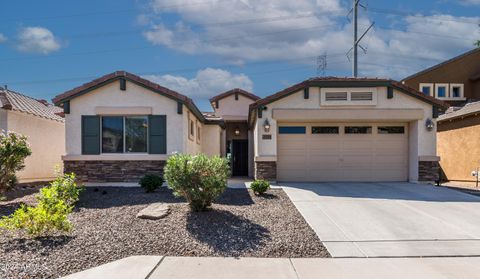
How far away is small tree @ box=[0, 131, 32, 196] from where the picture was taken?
31.1 ft

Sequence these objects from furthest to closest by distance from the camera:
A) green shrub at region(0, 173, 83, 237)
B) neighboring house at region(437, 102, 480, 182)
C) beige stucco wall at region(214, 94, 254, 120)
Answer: beige stucco wall at region(214, 94, 254, 120)
neighboring house at region(437, 102, 480, 182)
green shrub at region(0, 173, 83, 237)

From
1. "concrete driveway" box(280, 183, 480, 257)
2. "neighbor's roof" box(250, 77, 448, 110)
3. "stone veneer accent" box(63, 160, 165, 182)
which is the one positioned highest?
"neighbor's roof" box(250, 77, 448, 110)

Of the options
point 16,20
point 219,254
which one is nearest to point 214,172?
point 219,254

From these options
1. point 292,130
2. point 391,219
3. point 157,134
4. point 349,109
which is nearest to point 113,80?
point 157,134

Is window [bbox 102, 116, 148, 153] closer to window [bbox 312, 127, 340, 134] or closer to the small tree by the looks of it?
the small tree

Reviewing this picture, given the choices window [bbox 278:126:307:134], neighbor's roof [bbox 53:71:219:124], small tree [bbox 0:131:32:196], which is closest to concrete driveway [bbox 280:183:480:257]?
window [bbox 278:126:307:134]

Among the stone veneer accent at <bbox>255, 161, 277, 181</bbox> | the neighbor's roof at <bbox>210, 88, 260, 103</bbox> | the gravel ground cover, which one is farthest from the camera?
the neighbor's roof at <bbox>210, 88, 260, 103</bbox>

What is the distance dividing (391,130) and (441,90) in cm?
1318

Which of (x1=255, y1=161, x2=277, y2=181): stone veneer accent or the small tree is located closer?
the small tree

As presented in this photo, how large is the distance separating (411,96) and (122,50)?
18.2 metres

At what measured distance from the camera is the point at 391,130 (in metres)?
14.0

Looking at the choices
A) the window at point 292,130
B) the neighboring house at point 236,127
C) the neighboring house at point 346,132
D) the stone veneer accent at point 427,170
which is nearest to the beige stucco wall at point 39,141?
the neighboring house at point 236,127

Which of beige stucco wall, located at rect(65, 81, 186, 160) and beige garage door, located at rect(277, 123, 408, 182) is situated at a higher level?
beige stucco wall, located at rect(65, 81, 186, 160)

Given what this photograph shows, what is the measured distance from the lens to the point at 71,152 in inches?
491
